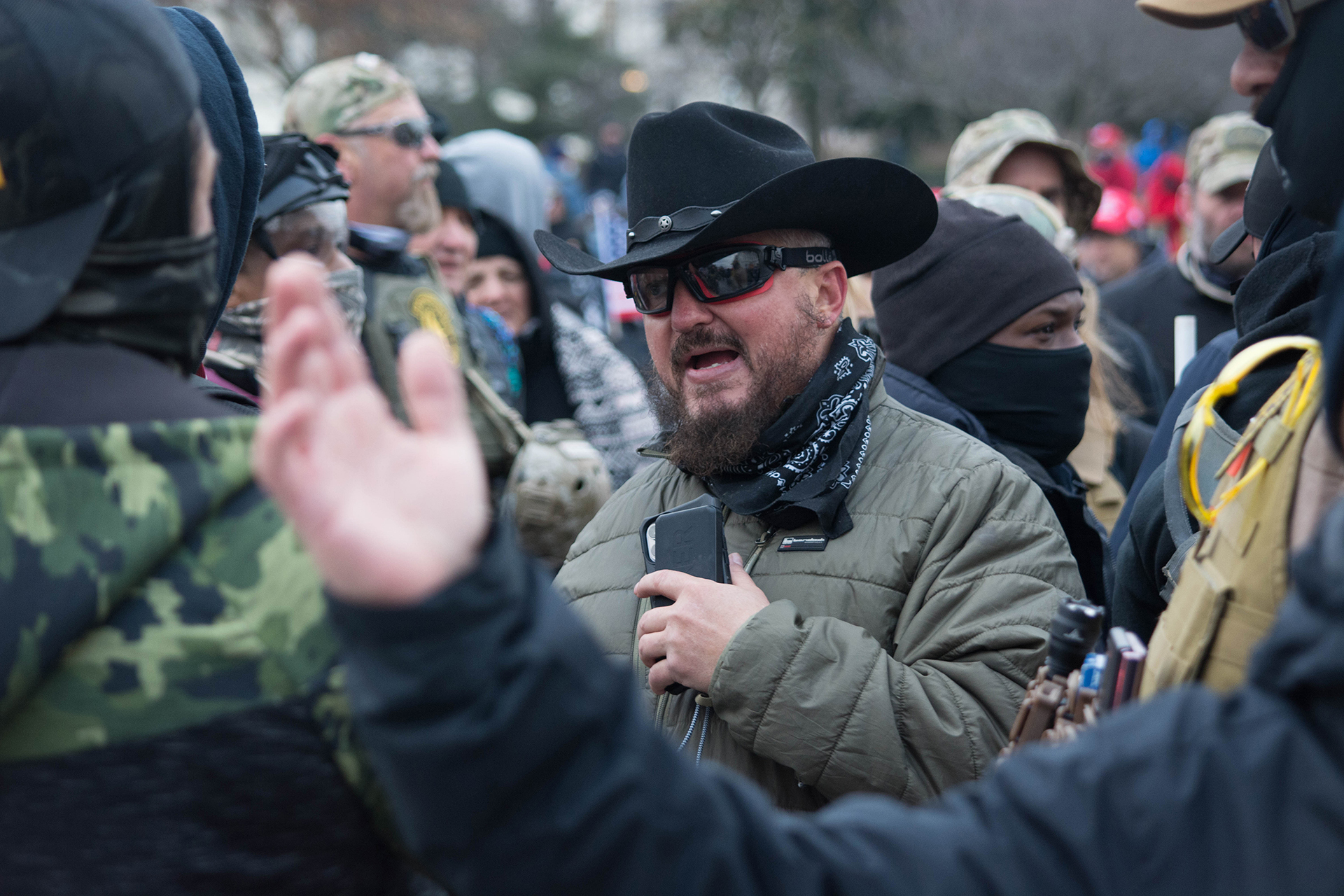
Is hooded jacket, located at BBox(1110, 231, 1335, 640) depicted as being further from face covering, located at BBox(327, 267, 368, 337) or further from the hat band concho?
face covering, located at BBox(327, 267, 368, 337)

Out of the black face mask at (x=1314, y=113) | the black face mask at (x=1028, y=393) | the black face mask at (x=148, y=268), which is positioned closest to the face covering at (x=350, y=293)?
the black face mask at (x=1028, y=393)

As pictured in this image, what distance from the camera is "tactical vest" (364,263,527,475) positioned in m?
4.36

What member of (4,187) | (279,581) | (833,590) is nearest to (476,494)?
(279,581)

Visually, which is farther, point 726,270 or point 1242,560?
point 726,270

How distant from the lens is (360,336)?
4062 mm

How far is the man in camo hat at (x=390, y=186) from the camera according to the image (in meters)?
4.52

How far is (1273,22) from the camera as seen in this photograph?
167cm

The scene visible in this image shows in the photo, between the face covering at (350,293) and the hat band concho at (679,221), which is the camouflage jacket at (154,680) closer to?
the hat band concho at (679,221)

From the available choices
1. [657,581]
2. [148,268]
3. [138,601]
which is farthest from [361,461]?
[657,581]

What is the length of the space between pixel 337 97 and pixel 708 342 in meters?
2.76

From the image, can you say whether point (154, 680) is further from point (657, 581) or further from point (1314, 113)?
point (1314, 113)

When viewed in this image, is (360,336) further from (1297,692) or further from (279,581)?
(1297,692)

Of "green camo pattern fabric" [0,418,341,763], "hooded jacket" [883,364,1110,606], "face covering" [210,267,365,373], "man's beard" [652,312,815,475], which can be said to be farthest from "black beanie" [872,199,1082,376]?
"green camo pattern fabric" [0,418,341,763]

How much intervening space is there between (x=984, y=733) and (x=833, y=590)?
1.39 feet
